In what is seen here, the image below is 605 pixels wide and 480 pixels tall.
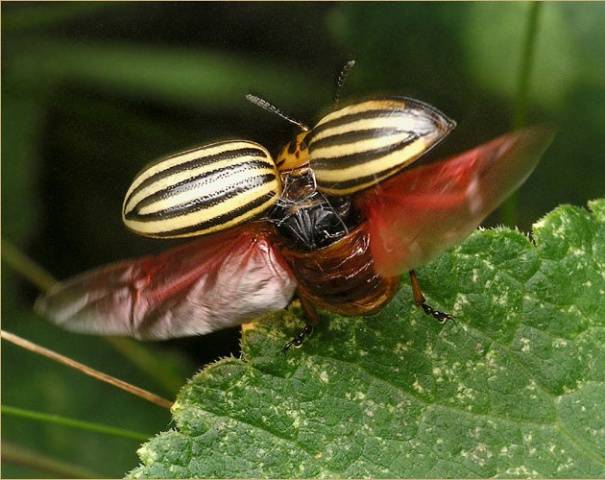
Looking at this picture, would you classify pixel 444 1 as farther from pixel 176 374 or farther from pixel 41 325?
pixel 41 325

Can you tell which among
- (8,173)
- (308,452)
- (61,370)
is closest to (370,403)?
(308,452)

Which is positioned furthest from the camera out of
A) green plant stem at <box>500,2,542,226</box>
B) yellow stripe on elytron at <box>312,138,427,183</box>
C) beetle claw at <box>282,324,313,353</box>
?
green plant stem at <box>500,2,542,226</box>

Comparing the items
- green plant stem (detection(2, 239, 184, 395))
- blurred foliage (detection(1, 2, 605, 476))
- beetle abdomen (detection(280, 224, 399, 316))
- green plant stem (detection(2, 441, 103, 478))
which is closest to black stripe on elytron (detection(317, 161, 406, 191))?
beetle abdomen (detection(280, 224, 399, 316))

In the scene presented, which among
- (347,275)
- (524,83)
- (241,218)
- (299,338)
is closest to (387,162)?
(347,275)

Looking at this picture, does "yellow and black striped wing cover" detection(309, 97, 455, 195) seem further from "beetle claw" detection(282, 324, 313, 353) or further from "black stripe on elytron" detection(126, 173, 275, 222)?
"beetle claw" detection(282, 324, 313, 353)

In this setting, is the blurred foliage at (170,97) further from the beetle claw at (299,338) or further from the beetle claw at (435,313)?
the beetle claw at (435,313)

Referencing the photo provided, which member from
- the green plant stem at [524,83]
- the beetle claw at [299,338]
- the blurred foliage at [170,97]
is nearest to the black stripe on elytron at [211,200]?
the beetle claw at [299,338]
